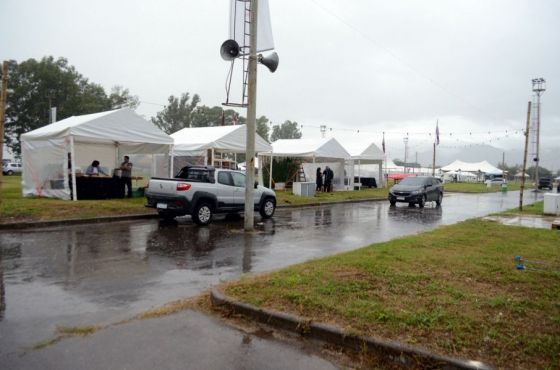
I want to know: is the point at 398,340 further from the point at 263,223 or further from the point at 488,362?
the point at 263,223

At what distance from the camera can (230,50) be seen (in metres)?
11.5

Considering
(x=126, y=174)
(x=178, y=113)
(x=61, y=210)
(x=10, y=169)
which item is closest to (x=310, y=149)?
(x=126, y=174)

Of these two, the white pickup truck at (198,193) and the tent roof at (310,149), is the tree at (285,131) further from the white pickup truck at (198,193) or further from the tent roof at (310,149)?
the white pickup truck at (198,193)

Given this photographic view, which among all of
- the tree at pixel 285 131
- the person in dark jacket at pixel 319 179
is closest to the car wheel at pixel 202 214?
the person in dark jacket at pixel 319 179

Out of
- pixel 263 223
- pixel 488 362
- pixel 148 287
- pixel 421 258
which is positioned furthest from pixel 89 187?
pixel 488 362

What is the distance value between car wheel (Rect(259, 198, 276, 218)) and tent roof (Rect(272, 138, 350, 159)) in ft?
41.3

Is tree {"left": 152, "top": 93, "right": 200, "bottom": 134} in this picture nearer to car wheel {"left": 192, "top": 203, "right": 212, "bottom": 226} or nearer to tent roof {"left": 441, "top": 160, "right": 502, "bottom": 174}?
tent roof {"left": 441, "top": 160, "right": 502, "bottom": 174}

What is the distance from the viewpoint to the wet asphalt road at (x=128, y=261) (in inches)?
193

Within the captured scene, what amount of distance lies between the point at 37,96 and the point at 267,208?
2170 inches

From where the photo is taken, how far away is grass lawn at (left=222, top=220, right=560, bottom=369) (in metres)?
3.86

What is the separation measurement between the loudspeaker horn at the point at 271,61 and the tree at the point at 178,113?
2907 inches

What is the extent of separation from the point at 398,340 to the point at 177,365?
6.48 feet

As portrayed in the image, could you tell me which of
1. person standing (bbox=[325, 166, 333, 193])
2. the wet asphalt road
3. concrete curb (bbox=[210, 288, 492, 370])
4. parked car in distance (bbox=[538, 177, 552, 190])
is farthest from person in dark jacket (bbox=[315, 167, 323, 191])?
parked car in distance (bbox=[538, 177, 552, 190])

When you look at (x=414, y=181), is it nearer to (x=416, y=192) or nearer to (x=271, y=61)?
(x=416, y=192)
